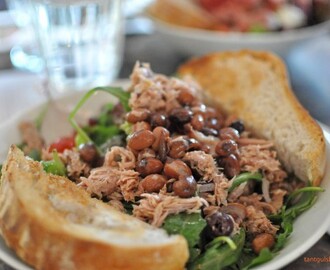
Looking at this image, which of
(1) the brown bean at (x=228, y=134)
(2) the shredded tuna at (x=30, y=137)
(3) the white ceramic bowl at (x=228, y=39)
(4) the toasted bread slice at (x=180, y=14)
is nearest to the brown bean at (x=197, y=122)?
(1) the brown bean at (x=228, y=134)

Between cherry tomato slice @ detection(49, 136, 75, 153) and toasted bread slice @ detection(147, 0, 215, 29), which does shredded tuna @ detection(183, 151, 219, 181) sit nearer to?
cherry tomato slice @ detection(49, 136, 75, 153)

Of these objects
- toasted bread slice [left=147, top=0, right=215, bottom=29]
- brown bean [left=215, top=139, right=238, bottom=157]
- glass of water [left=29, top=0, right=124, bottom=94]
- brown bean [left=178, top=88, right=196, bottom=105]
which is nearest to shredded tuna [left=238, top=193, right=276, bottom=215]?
brown bean [left=215, top=139, right=238, bottom=157]

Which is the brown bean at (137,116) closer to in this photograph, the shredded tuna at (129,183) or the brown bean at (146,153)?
the brown bean at (146,153)

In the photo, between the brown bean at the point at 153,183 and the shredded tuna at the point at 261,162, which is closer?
the brown bean at the point at 153,183

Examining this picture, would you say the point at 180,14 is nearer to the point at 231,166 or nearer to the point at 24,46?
the point at 24,46

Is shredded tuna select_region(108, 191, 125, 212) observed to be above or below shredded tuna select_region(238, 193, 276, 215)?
above

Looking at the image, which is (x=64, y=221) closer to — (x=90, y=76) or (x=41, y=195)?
(x=41, y=195)

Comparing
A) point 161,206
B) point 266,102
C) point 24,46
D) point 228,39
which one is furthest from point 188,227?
point 24,46
